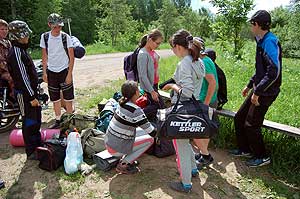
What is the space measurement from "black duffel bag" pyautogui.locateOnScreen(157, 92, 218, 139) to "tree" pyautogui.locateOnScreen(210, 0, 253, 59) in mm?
11678

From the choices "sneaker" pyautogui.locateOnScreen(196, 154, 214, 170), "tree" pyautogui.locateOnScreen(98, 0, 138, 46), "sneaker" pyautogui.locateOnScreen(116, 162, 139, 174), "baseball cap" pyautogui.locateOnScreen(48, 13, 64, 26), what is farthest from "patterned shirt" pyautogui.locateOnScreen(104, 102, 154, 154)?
"tree" pyautogui.locateOnScreen(98, 0, 138, 46)

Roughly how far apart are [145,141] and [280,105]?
3.38 m

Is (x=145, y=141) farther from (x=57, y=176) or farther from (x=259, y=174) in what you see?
(x=259, y=174)

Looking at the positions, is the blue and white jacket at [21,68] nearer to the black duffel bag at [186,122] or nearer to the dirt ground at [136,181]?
the dirt ground at [136,181]

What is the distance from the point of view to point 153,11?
216ft

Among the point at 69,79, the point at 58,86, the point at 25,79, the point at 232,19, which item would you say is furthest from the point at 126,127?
the point at 232,19

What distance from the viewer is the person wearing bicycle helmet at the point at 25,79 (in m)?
3.71

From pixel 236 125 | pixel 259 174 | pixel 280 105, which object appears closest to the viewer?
pixel 259 174

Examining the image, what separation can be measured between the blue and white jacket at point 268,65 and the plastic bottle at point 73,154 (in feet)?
7.69

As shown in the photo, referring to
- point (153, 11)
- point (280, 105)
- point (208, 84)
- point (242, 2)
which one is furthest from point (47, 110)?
point (153, 11)

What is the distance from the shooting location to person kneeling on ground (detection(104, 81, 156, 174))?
3535 millimetres

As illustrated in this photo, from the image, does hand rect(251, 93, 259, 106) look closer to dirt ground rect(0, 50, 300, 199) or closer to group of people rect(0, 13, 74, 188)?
dirt ground rect(0, 50, 300, 199)

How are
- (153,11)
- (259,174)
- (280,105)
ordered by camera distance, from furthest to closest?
(153,11) → (280,105) → (259,174)

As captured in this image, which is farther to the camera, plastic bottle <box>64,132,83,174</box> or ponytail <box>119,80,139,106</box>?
plastic bottle <box>64,132,83,174</box>
